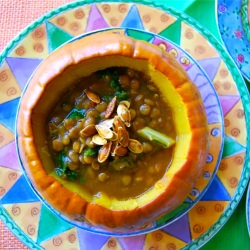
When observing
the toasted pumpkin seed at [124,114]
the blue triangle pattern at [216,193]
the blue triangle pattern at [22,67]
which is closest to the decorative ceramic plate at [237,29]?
the blue triangle pattern at [216,193]

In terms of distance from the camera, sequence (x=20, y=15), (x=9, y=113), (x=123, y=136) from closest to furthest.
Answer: (x=123, y=136), (x=9, y=113), (x=20, y=15)

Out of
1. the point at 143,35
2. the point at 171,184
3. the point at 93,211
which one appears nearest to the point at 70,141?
the point at 93,211

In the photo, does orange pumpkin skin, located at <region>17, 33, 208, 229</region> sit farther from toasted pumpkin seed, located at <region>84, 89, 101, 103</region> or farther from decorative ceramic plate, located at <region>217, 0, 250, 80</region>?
decorative ceramic plate, located at <region>217, 0, 250, 80</region>

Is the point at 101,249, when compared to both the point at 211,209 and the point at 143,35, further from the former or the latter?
the point at 143,35

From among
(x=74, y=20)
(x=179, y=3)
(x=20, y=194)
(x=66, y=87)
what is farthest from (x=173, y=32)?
(x=20, y=194)

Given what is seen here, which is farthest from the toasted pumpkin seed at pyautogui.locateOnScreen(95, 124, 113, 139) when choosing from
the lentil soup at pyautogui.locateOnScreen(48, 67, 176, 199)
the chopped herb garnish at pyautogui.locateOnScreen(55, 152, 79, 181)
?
the chopped herb garnish at pyautogui.locateOnScreen(55, 152, 79, 181)

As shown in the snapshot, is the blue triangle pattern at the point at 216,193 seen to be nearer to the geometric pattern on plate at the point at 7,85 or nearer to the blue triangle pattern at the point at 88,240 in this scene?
the blue triangle pattern at the point at 88,240

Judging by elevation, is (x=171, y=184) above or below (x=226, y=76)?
below

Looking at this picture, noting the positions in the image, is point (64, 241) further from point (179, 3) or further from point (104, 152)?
point (179, 3)
